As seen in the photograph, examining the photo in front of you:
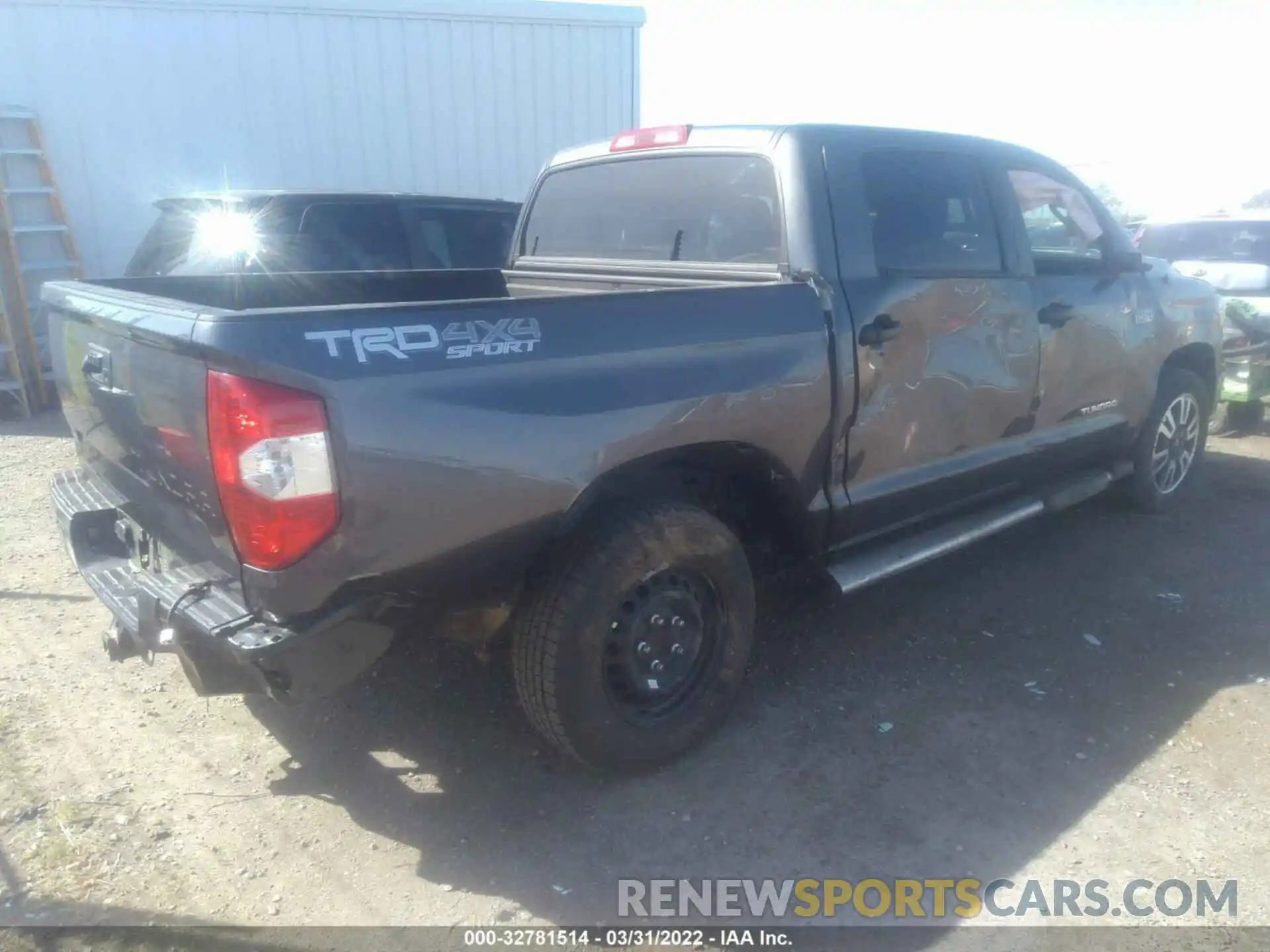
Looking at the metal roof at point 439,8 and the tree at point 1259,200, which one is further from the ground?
the metal roof at point 439,8

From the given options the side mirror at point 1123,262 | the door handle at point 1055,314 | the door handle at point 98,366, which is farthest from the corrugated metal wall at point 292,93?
the door handle at point 1055,314

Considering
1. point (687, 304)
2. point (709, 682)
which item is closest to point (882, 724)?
point (709, 682)

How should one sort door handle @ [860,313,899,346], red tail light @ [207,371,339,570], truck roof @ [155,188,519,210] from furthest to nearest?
truck roof @ [155,188,519,210]
door handle @ [860,313,899,346]
red tail light @ [207,371,339,570]

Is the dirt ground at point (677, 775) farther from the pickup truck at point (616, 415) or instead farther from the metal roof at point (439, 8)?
the metal roof at point (439, 8)

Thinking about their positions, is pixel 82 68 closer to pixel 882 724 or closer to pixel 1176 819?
pixel 882 724

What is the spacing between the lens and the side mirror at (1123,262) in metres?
4.54

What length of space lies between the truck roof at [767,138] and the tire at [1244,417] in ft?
14.4

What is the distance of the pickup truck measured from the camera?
2.34 metres

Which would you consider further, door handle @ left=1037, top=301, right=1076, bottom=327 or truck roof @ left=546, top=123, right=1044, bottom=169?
door handle @ left=1037, top=301, right=1076, bottom=327

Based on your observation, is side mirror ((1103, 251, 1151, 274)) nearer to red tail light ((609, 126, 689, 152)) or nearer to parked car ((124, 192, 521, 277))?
red tail light ((609, 126, 689, 152))

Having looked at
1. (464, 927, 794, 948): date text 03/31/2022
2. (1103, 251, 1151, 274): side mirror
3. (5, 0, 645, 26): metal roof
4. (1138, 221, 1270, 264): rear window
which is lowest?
(464, 927, 794, 948): date text 03/31/2022

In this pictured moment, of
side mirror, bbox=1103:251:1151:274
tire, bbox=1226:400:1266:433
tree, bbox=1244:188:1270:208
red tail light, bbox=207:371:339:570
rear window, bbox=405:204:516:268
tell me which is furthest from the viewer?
tree, bbox=1244:188:1270:208

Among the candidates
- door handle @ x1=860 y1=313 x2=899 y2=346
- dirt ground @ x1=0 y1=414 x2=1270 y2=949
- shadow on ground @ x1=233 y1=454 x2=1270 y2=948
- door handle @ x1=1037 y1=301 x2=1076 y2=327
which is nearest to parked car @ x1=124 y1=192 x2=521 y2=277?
dirt ground @ x1=0 y1=414 x2=1270 y2=949

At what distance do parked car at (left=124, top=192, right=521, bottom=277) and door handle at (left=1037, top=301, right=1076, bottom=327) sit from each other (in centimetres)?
369
